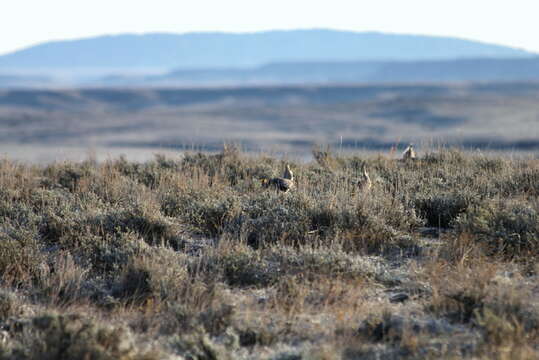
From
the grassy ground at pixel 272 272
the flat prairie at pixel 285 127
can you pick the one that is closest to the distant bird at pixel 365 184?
the grassy ground at pixel 272 272

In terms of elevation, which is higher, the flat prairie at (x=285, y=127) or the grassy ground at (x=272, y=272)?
the grassy ground at (x=272, y=272)

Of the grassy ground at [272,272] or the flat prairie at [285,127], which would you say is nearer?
the grassy ground at [272,272]

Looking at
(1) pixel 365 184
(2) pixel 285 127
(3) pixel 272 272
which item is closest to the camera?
(3) pixel 272 272

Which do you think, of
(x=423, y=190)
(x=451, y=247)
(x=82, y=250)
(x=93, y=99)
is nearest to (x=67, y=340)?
(x=82, y=250)

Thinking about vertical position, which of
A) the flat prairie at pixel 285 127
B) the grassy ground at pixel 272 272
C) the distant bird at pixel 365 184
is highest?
the distant bird at pixel 365 184

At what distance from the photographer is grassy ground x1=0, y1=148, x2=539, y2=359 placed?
15.7 ft

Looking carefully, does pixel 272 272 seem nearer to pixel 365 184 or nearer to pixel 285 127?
pixel 365 184

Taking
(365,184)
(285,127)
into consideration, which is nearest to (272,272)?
(365,184)

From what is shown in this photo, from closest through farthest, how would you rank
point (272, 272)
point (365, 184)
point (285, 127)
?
1. point (272, 272)
2. point (365, 184)
3. point (285, 127)

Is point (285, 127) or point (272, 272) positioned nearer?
point (272, 272)

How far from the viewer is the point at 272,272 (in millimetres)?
6066

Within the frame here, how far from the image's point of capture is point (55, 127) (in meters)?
69.9

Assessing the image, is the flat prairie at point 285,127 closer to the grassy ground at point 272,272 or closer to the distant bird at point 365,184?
the distant bird at point 365,184

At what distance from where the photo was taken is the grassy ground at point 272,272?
477cm
